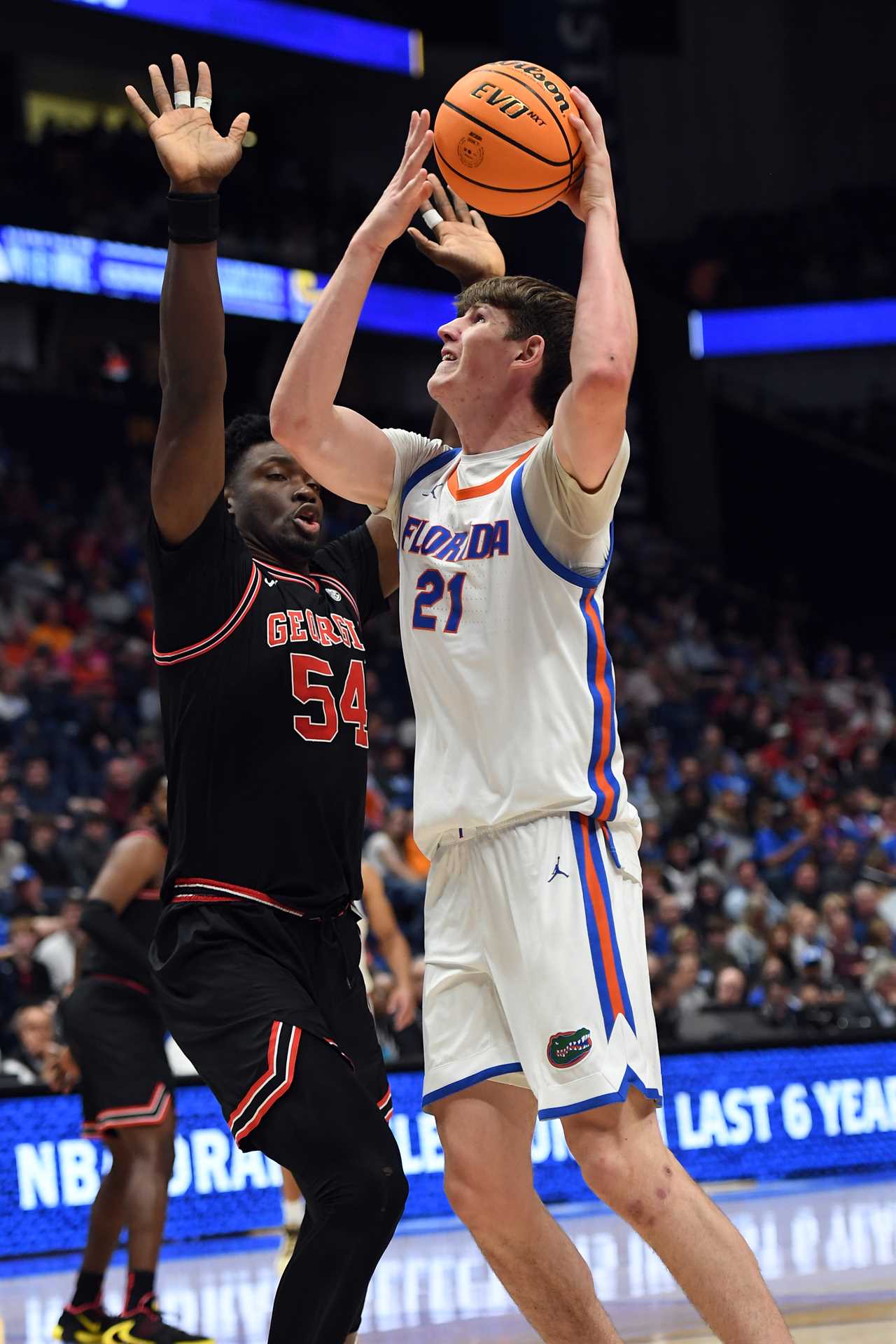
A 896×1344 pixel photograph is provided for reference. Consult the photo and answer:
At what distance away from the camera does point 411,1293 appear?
739 centimetres

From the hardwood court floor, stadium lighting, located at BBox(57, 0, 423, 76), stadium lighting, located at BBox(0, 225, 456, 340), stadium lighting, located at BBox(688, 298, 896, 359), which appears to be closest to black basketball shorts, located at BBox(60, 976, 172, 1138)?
the hardwood court floor

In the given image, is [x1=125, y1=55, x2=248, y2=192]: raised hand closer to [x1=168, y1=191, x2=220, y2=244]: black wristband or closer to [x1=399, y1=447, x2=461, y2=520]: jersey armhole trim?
[x1=168, y1=191, x2=220, y2=244]: black wristband

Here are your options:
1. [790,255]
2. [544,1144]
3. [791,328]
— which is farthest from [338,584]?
[790,255]

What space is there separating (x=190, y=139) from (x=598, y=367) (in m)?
1.09

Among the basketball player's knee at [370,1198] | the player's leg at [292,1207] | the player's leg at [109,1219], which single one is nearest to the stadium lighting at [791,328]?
the player's leg at [292,1207]

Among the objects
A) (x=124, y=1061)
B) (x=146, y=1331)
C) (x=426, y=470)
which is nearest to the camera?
(x=426, y=470)

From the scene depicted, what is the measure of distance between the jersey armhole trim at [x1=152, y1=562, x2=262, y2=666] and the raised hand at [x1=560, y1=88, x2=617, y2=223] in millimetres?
1234

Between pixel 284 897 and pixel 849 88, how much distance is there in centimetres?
3003

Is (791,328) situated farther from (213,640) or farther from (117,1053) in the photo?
(213,640)

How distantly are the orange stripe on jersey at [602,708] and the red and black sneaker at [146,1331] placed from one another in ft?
10.7

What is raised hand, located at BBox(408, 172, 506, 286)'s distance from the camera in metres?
4.70

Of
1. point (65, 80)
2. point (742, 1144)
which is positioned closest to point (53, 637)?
point (742, 1144)

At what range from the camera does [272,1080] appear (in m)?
3.70

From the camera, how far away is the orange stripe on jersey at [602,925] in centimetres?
371
